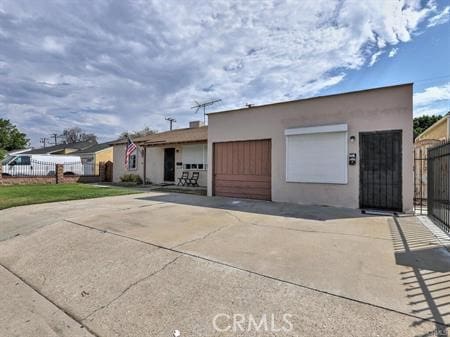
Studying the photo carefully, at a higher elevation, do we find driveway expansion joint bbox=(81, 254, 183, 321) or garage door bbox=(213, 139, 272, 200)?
garage door bbox=(213, 139, 272, 200)

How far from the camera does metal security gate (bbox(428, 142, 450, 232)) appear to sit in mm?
5301

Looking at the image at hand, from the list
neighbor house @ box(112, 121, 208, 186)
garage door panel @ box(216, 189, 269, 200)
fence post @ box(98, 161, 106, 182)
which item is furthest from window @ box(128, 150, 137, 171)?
garage door panel @ box(216, 189, 269, 200)

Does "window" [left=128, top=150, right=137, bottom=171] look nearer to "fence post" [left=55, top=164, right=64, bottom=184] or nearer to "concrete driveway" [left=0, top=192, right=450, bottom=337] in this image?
"fence post" [left=55, top=164, right=64, bottom=184]

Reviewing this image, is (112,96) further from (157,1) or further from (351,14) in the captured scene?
(351,14)

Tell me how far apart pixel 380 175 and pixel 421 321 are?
6288 millimetres

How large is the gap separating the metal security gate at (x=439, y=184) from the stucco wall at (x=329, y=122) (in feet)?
1.92

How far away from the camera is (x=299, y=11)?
782 cm

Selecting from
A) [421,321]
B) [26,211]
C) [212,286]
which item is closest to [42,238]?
[26,211]

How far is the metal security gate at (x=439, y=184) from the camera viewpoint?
5301 mm

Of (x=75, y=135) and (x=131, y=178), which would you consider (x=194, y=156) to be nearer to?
(x=131, y=178)

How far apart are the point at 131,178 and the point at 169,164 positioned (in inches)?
141

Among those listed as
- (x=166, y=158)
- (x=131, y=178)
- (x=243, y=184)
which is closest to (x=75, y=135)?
(x=131, y=178)

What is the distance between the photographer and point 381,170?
7621 millimetres

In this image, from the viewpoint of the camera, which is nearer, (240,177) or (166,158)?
(240,177)
